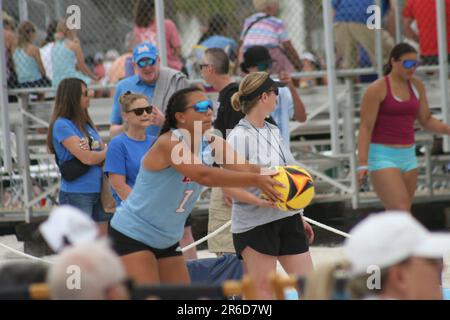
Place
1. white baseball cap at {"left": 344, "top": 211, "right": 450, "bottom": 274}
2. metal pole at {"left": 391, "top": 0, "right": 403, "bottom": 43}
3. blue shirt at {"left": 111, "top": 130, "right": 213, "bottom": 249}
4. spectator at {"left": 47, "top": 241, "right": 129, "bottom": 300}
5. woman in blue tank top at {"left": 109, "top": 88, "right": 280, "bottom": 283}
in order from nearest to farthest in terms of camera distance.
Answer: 1. spectator at {"left": 47, "top": 241, "right": 129, "bottom": 300}
2. white baseball cap at {"left": 344, "top": 211, "right": 450, "bottom": 274}
3. woman in blue tank top at {"left": 109, "top": 88, "right": 280, "bottom": 283}
4. blue shirt at {"left": 111, "top": 130, "right": 213, "bottom": 249}
5. metal pole at {"left": 391, "top": 0, "right": 403, "bottom": 43}

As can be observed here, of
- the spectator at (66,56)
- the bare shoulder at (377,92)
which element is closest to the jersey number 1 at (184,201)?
the bare shoulder at (377,92)

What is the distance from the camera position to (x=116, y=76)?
466 inches

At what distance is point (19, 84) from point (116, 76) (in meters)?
1.08

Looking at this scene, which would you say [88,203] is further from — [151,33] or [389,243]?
[389,243]

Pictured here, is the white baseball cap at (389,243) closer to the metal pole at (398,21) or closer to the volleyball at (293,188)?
the volleyball at (293,188)

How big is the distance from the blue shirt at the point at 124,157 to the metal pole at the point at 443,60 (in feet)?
13.9

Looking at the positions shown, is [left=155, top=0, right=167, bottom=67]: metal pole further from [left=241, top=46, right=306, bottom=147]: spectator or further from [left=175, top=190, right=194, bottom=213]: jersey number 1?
[left=175, top=190, right=194, bottom=213]: jersey number 1

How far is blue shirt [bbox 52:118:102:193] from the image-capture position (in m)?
8.25

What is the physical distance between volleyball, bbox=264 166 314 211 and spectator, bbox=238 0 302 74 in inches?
179

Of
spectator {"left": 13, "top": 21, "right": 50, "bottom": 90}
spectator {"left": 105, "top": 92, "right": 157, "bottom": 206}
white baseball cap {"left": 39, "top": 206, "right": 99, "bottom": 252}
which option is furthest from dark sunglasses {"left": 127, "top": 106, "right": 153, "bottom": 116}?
spectator {"left": 13, "top": 21, "right": 50, "bottom": 90}

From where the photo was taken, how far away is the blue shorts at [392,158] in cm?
863

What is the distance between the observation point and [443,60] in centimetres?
1059

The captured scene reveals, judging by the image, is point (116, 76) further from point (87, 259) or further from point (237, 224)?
point (87, 259)

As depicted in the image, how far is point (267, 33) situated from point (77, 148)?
10.5 feet
